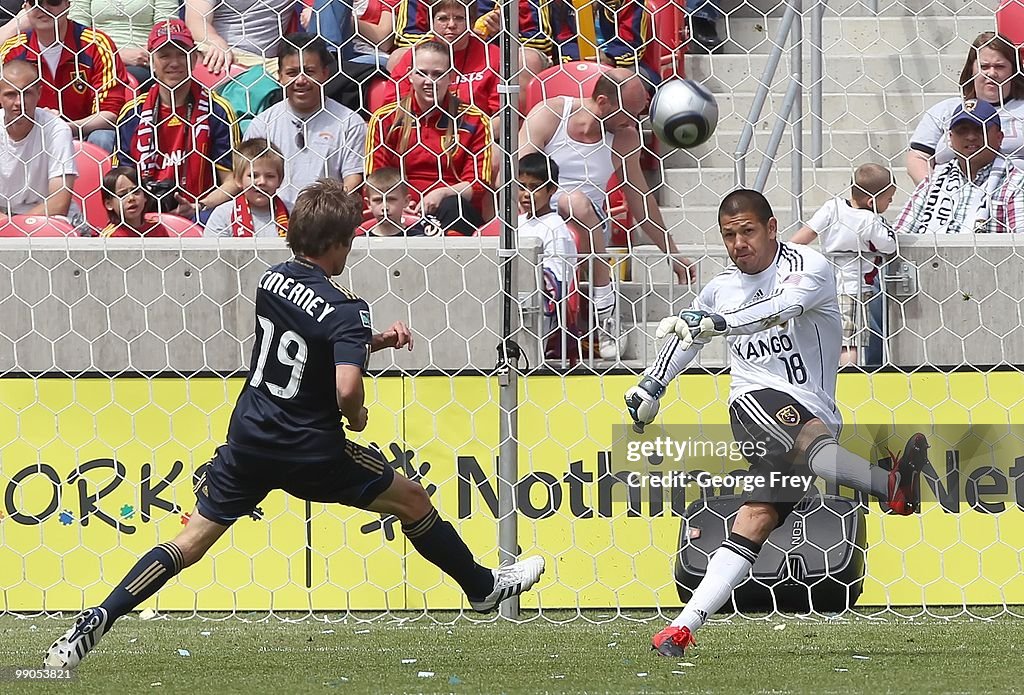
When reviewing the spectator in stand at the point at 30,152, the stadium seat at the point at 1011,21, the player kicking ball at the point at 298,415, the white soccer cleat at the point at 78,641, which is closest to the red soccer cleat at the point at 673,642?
the player kicking ball at the point at 298,415

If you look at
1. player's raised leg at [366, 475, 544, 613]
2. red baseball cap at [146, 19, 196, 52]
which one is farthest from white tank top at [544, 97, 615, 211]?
player's raised leg at [366, 475, 544, 613]

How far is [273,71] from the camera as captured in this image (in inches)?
334

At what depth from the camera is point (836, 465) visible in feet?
18.1

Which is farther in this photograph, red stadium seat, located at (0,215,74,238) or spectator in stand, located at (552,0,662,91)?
spectator in stand, located at (552,0,662,91)

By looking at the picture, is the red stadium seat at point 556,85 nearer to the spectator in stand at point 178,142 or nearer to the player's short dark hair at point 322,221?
the spectator in stand at point 178,142

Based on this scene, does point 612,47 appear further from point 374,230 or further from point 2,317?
point 2,317

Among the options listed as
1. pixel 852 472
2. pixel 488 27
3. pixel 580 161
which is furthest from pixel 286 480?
pixel 488 27

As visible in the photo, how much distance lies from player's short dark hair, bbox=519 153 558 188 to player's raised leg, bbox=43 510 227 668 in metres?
3.37

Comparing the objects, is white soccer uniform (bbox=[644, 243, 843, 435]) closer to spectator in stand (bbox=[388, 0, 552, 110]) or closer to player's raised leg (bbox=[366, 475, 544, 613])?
player's raised leg (bbox=[366, 475, 544, 613])

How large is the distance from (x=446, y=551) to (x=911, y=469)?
2.46 metres

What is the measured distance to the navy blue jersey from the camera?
4664 millimetres

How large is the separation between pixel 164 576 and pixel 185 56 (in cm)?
395

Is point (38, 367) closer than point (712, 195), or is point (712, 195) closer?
point (38, 367)

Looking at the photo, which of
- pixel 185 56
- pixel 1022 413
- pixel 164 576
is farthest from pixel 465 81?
pixel 164 576
